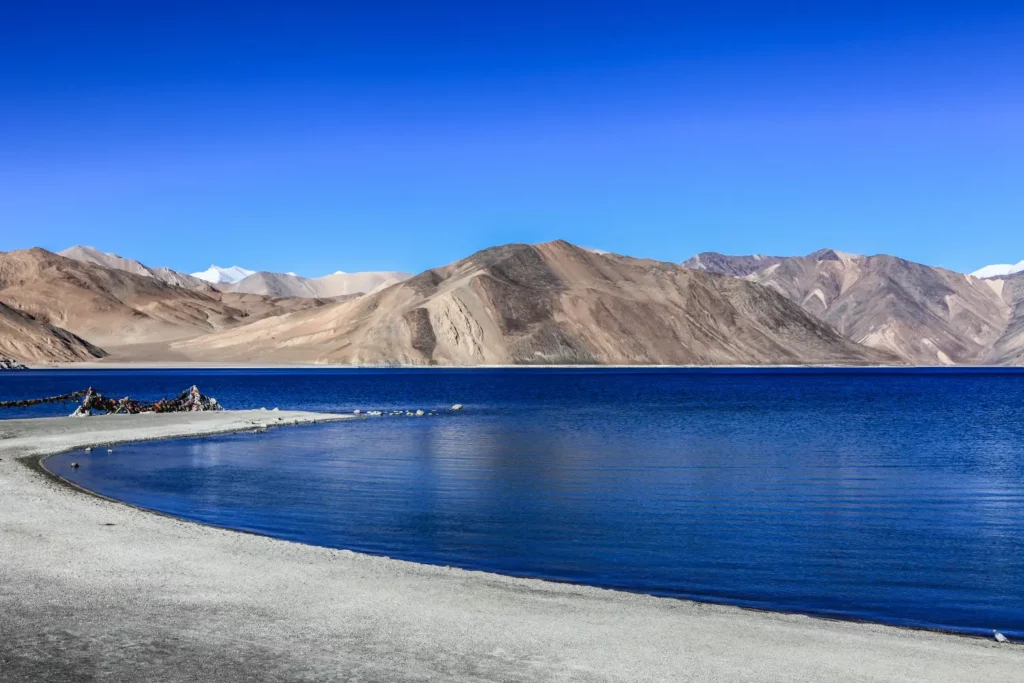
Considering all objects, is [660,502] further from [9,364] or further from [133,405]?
[9,364]

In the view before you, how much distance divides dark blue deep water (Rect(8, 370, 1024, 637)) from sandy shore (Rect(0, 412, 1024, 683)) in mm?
1934

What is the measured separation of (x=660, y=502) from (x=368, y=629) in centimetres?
1393

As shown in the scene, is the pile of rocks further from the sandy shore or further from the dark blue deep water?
the sandy shore

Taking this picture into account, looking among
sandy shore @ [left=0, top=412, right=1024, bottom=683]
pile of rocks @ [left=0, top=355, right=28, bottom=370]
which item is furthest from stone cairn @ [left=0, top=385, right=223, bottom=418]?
pile of rocks @ [left=0, top=355, right=28, bottom=370]

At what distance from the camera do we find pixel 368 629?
38.5 ft

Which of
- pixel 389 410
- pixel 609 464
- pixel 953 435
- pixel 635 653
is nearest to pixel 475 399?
pixel 389 410

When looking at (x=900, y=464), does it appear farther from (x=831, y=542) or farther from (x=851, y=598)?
(x=851, y=598)

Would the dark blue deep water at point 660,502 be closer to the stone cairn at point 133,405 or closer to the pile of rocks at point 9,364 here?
the stone cairn at point 133,405

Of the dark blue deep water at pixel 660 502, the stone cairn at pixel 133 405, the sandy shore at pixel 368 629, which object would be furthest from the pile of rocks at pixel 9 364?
the sandy shore at pixel 368 629

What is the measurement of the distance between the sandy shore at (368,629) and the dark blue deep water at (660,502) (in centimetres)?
193

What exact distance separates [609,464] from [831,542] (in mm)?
14728

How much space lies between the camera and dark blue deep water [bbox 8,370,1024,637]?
52.9 feet

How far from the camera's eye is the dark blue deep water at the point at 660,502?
16.1m

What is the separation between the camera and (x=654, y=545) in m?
18.9
